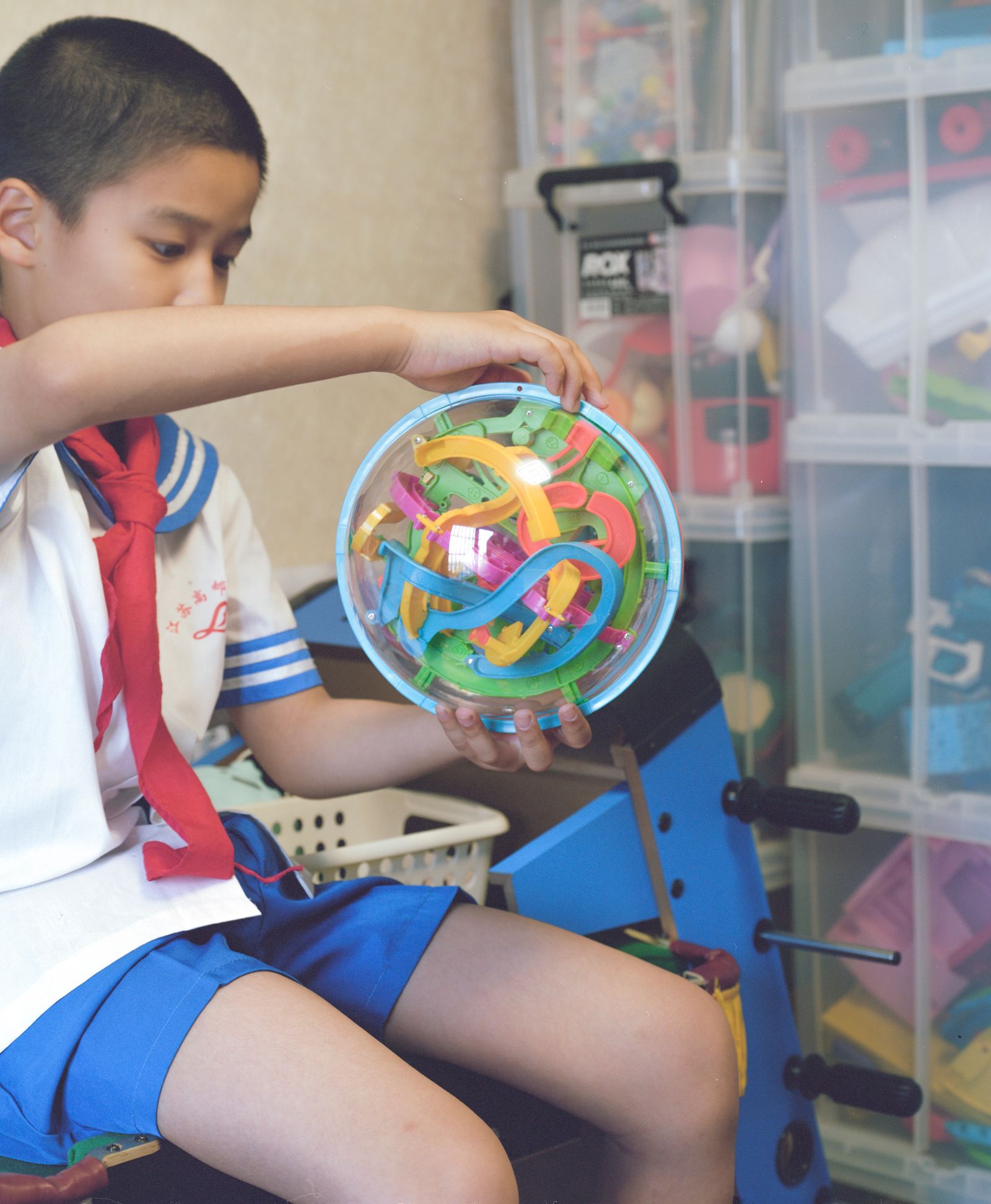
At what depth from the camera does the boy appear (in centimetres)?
60

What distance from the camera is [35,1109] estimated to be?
62 cm

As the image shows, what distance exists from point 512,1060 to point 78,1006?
0.81 feet

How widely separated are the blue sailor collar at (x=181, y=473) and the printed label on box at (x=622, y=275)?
561 mm

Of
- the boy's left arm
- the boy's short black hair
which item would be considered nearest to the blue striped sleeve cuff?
the boy's left arm

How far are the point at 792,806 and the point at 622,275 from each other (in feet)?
2.09

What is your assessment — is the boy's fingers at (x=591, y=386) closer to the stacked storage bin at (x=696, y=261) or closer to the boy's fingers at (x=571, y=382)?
the boy's fingers at (x=571, y=382)

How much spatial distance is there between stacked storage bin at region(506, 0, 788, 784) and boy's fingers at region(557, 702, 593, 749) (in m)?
0.62

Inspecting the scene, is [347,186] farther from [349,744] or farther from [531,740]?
[531,740]

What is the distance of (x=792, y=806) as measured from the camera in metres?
0.92

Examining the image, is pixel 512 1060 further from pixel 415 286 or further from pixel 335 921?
pixel 415 286

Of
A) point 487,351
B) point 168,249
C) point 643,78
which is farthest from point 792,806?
point 643,78

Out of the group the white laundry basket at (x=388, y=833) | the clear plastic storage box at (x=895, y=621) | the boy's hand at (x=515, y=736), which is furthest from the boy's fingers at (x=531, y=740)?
the clear plastic storage box at (x=895, y=621)

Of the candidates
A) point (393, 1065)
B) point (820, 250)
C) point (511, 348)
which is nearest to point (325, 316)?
point (511, 348)

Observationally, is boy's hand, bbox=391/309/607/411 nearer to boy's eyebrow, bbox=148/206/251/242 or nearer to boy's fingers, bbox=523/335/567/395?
boy's fingers, bbox=523/335/567/395
